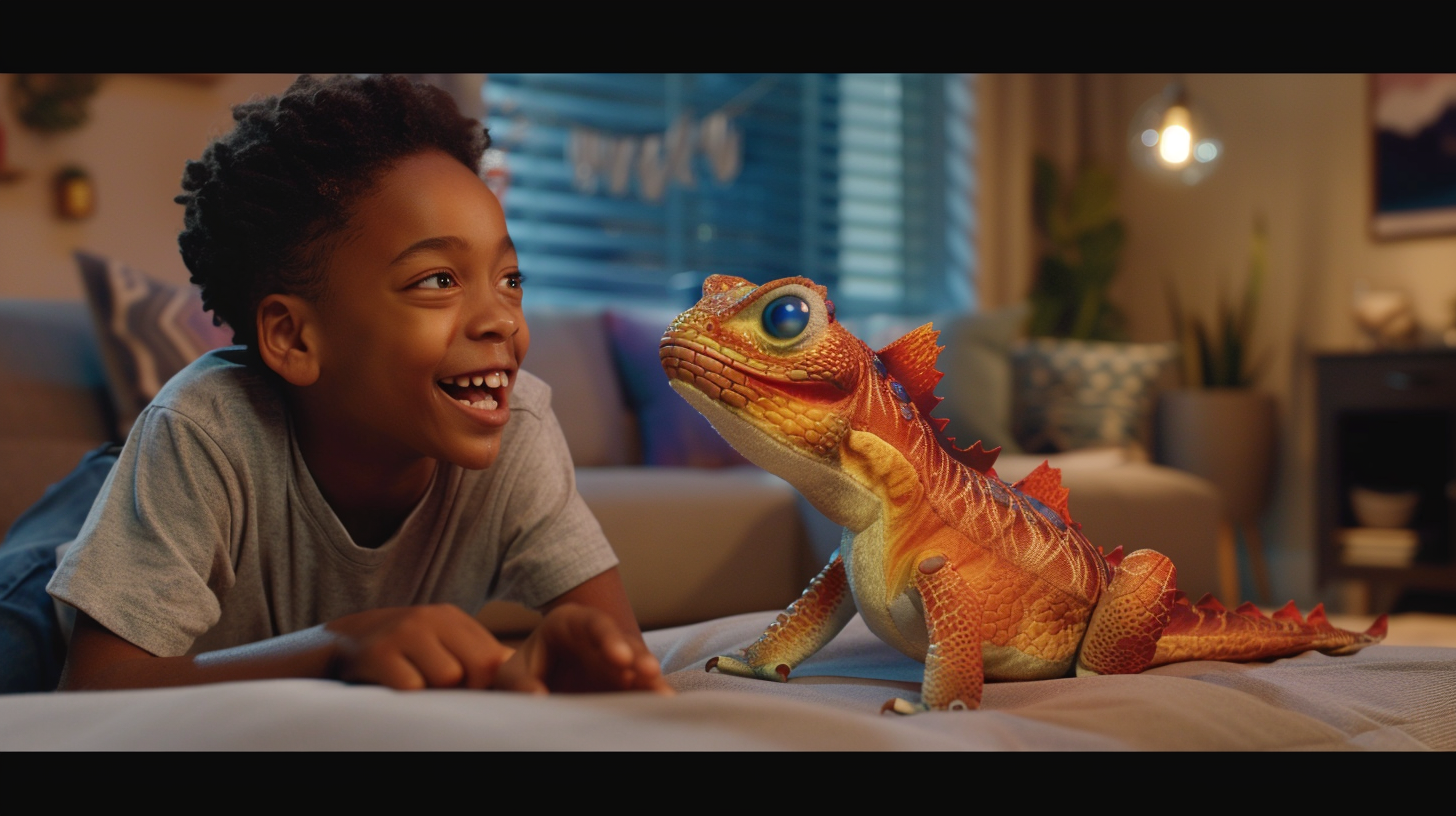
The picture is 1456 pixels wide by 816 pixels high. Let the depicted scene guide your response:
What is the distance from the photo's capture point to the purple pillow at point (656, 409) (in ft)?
8.20

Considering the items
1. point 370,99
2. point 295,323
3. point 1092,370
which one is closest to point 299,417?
point 295,323

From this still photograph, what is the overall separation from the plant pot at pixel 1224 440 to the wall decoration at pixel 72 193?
11.6ft

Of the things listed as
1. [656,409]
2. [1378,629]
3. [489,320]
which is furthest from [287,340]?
[656,409]

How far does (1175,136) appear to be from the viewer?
306 cm

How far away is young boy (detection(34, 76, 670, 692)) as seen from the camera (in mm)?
748

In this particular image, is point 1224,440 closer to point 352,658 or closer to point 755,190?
point 755,190

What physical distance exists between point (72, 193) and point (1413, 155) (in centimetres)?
446

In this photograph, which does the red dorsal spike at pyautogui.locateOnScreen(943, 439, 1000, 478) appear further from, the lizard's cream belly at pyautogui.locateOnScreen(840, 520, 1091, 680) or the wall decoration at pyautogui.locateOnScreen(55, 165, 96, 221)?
the wall decoration at pyautogui.locateOnScreen(55, 165, 96, 221)

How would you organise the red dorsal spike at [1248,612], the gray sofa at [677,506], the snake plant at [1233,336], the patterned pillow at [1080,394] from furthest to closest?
the snake plant at [1233,336]
the patterned pillow at [1080,394]
the gray sofa at [677,506]
the red dorsal spike at [1248,612]

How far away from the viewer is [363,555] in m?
0.93

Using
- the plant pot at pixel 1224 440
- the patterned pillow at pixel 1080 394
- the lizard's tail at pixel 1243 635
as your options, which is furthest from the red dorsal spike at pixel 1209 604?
the plant pot at pixel 1224 440

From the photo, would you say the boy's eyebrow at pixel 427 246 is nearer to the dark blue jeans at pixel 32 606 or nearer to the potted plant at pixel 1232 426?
the dark blue jeans at pixel 32 606
